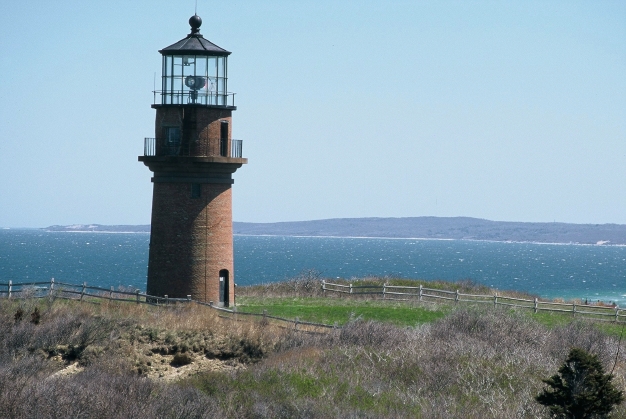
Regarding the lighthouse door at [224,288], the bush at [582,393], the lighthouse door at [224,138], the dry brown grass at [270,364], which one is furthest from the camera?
the lighthouse door at [224,288]

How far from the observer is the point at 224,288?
3038 cm

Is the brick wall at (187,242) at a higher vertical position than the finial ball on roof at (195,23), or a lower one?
lower

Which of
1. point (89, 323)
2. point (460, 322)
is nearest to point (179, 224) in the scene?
point (89, 323)

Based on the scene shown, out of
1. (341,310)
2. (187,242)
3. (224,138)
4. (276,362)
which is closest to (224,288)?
(187,242)

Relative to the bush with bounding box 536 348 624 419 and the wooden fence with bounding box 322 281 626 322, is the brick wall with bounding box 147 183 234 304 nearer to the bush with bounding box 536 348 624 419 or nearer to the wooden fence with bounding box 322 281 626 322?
the wooden fence with bounding box 322 281 626 322

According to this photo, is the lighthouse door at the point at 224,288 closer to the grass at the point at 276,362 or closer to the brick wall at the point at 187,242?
the brick wall at the point at 187,242

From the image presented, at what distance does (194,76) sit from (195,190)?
354 cm

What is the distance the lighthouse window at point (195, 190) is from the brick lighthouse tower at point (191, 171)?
31mm

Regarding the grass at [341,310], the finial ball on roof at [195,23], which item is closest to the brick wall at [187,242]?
the grass at [341,310]

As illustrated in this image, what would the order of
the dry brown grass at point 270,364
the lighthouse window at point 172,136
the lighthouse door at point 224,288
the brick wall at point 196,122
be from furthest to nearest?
the lighthouse door at point 224,288 < the lighthouse window at point 172,136 < the brick wall at point 196,122 < the dry brown grass at point 270,364

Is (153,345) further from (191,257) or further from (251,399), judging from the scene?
(251,399)

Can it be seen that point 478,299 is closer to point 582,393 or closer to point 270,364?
point 270,364

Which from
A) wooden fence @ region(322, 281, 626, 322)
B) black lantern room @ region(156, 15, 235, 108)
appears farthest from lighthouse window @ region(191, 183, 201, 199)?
wooden fence @ region(322, 281, 626, 322)

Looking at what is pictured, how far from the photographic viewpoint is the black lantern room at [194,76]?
2962 cm
